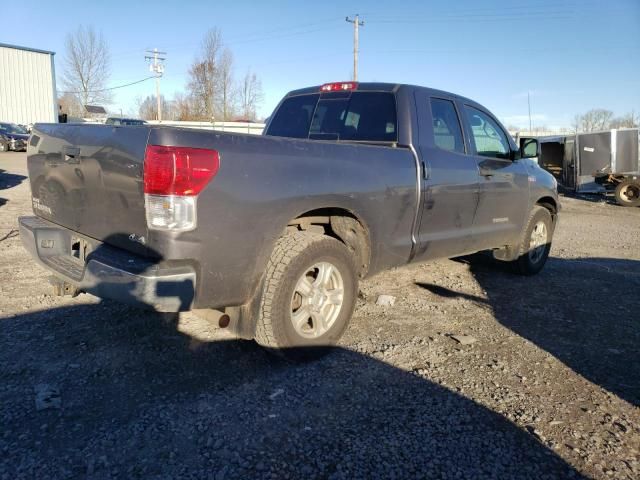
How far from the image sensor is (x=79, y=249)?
11.0ft

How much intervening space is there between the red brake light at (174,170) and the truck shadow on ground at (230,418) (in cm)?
124

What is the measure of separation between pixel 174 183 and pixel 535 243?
4797mm

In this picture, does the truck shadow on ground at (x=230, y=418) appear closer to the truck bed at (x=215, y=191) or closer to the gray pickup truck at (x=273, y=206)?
the gray pickup truck at (x=273, y=206)

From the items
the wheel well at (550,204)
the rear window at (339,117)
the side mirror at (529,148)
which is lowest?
the wheel well at (550,204)

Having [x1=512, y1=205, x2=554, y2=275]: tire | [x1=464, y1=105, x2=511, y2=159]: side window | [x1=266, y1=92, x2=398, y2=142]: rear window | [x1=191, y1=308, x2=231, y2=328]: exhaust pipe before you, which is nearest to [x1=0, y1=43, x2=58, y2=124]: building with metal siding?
[x1=266, y1=92, x2=398, y2=142]: rear window

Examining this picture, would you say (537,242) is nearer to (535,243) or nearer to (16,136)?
(535,243)

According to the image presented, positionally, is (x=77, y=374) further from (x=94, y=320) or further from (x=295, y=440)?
(x=295, y=440)

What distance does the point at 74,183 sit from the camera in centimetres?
317

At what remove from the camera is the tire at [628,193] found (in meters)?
15.2

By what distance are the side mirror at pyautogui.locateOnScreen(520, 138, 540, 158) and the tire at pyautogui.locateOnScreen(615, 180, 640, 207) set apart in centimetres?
1221

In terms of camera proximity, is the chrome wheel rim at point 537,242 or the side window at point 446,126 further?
the chrome wheel rim at point 537,242

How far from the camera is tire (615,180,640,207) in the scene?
50.0 ft

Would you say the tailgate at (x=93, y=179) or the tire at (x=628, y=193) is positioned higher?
the tailgate at (x=93, y=179)

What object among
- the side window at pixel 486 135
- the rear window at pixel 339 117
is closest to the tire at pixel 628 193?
the side window at pixel 486 135
